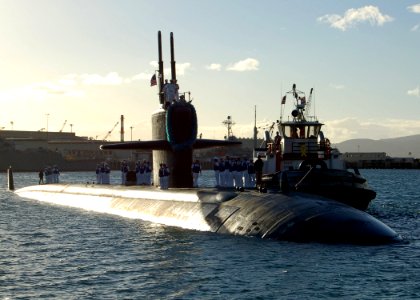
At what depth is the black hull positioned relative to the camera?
26703 millimetres

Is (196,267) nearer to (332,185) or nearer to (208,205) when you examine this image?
(208,205)

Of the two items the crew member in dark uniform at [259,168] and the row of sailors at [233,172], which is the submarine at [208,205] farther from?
the row of sailors at [233,172]

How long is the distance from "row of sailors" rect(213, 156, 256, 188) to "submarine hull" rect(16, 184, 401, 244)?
5941 mm

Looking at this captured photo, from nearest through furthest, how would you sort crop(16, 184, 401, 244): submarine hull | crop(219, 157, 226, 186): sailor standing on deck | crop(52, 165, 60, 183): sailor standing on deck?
crop(16, 184, 401, 244): submarine hull, crop(219, 157, 226, 186): sailor standing on deck, crop(52, 165, 60, 183): sailor standing on deck

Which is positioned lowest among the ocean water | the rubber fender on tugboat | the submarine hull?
the ocean water

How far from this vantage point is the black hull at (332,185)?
87.6 ft

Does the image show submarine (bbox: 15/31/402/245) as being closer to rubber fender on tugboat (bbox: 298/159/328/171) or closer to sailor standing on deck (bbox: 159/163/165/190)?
sailor standing on deck (bbox: 159/163/165/190)

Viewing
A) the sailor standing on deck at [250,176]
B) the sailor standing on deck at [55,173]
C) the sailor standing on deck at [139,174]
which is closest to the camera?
the sailor standing on deck at [250,176]

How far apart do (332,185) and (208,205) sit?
7.21 meters

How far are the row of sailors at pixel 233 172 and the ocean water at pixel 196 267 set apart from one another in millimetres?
11210

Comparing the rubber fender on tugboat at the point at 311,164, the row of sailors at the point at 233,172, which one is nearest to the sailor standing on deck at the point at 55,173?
the row of sailors at the point at 233,172

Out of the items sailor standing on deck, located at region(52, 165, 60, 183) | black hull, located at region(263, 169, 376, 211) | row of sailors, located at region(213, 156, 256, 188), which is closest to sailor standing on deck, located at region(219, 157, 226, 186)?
row of sailors, located at region(213, 156, 256, 188)

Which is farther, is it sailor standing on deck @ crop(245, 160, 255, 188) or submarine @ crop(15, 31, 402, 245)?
sailor standing on deck @ crop(245, 160, 255, 188)

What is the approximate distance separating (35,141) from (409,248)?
150399 millimetres
